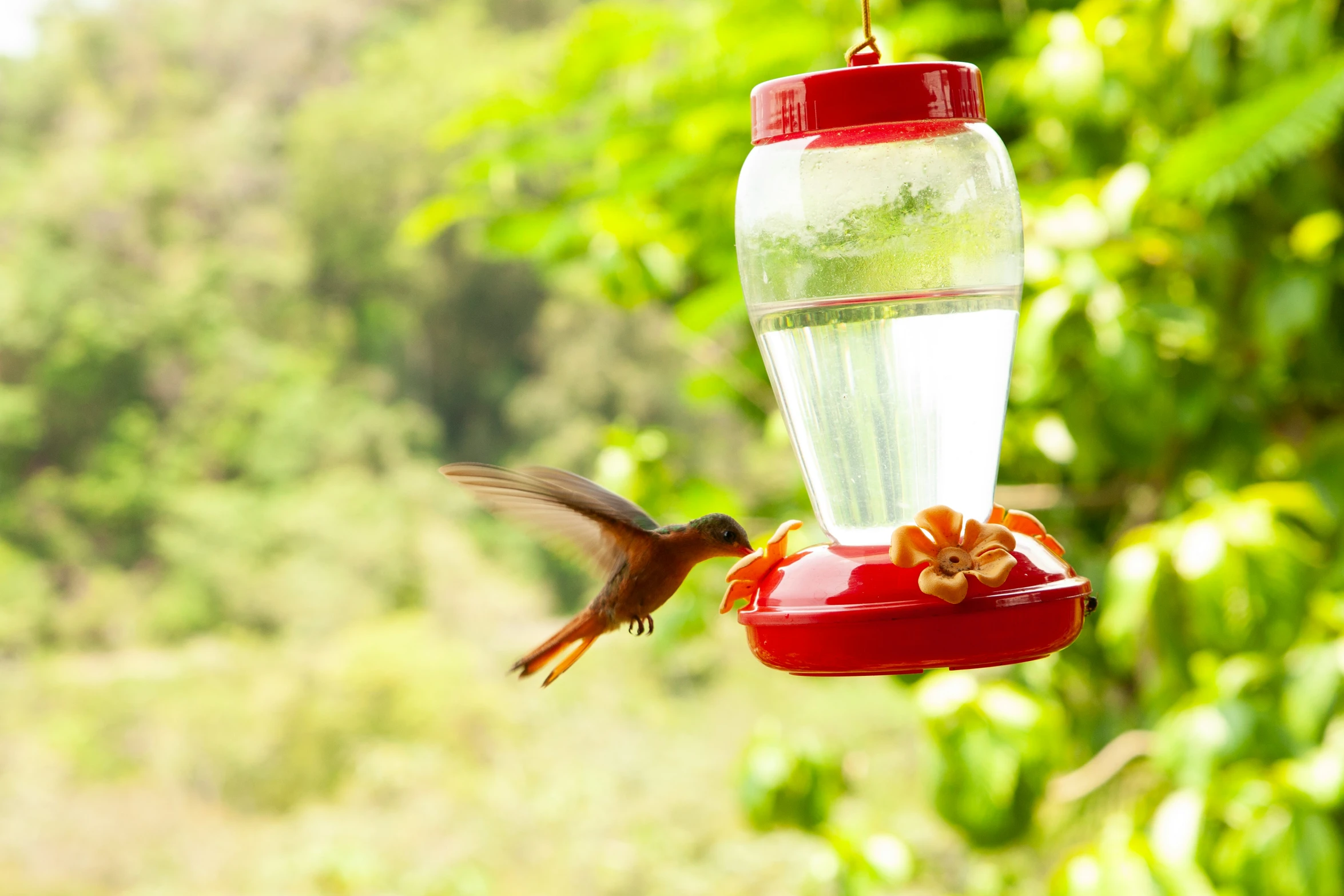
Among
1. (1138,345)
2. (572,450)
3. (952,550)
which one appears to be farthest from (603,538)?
(572,450)

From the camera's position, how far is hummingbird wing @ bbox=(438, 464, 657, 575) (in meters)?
1.16

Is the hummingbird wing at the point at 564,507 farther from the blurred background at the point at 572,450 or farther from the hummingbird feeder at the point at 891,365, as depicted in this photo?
the blurred background at the point at 572,450

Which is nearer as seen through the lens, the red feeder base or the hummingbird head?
the red feeder base

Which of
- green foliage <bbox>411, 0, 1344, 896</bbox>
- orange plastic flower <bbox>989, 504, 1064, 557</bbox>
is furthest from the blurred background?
orange plastic flower <bbox>989, 504, 1064, 557</bbox>

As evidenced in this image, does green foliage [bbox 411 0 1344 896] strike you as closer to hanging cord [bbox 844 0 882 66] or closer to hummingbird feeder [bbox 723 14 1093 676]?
hummingbird feeder [bbox 723 14 1093 676]

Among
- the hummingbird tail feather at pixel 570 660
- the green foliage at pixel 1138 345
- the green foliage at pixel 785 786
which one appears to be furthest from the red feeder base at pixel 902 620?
the green foliage at pixel 785 786

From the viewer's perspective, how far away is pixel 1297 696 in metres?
1.87

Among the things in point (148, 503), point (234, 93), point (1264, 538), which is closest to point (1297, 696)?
point (1264, 538)

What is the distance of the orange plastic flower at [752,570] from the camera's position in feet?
3.71

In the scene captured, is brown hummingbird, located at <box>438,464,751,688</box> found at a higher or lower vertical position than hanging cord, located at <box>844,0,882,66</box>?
lower

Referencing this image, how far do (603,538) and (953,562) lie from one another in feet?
1.55

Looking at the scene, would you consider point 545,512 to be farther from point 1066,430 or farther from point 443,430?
point 443,430

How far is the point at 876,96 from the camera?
3.35 feet

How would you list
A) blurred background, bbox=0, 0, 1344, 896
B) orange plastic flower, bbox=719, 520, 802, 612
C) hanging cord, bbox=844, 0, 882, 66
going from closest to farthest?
1. hanging cord, bbox=844, 0, 882, 66
2. orange plastic flower, bbox=719, 520, 802, 612
3. blurred background, bbox=0, 0, 1344, 896
